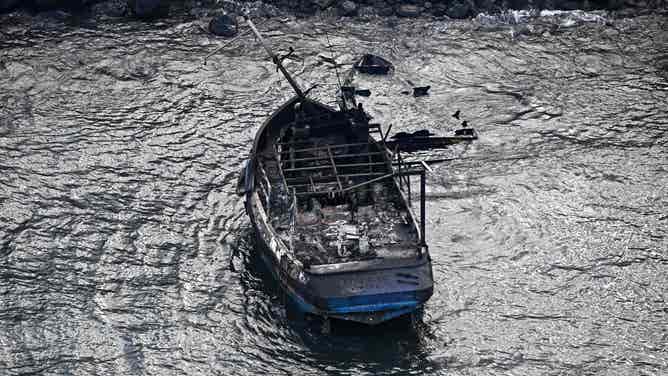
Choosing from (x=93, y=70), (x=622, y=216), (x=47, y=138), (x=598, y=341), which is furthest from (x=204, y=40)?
(x=598, y=341)

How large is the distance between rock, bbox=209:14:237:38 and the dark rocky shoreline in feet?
3.33

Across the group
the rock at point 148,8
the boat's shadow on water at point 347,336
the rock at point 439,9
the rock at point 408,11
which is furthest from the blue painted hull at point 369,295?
the rock at point 148,8

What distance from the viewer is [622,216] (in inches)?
679

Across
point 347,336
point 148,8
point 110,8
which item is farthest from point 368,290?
point 110,8

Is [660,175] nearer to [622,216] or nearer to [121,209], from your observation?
[622,216]

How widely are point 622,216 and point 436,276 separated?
4441 mm

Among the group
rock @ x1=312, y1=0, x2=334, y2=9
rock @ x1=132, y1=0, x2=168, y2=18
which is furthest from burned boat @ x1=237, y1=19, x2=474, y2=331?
rock @ x1=132, y1=0, x2=168, y2=18

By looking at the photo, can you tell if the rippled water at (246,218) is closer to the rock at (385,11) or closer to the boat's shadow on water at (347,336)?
the boat's shadow on water at (347,336)

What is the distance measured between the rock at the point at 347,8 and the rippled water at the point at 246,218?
710 millimetres

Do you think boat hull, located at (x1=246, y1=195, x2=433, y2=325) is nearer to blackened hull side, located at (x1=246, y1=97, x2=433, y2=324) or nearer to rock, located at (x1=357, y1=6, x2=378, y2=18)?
blackened hull side, located at (x1=246, y1=97, x2=433, y2=324)

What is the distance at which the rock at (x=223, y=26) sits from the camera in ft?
80.5

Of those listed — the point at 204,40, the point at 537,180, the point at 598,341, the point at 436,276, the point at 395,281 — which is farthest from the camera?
the point at 204,40

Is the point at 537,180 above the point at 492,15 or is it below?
below

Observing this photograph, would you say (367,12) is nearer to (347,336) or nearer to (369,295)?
(347,336)
